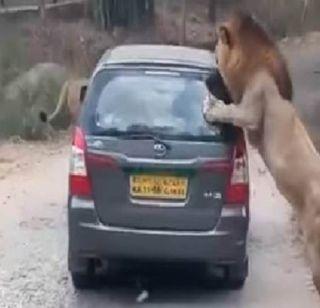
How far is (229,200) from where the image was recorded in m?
10.3

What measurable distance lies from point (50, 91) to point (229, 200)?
9930 mm

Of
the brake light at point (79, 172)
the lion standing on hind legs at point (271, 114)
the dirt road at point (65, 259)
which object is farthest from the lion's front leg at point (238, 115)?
the dirt road at point (65, 259)

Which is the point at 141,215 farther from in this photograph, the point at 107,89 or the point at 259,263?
the point at 259,263

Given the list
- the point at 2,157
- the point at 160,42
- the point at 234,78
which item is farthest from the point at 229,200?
the point at 160,42

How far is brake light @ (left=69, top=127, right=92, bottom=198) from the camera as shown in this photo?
10.3m

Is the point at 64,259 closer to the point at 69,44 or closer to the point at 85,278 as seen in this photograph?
the point at 85,278

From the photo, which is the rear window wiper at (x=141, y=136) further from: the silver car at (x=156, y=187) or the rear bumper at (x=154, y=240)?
the rear bumper at (x=154, y=240)

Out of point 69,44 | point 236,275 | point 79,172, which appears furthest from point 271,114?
point 69,44

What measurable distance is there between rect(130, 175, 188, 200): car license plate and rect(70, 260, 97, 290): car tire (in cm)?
82

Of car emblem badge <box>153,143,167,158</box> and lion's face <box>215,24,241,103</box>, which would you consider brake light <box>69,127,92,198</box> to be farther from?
lion's face <box>215,24,241,103</box>

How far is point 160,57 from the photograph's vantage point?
36.2 feet

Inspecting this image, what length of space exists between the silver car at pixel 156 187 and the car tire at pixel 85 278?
0.81 feet

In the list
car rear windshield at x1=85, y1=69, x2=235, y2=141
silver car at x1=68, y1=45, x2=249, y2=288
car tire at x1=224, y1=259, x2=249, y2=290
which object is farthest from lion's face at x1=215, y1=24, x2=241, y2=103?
car tire at x1=224, y1=259, x2=249, y2=290

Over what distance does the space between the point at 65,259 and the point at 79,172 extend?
1.82 m
